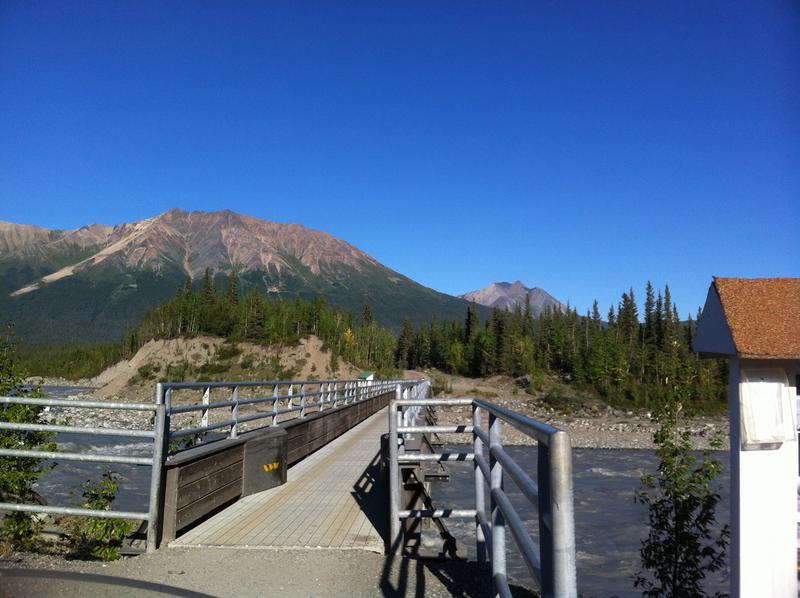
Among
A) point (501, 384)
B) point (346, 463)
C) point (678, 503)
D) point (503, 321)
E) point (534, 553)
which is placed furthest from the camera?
point (503, 321)

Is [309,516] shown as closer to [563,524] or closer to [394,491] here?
[394,491]

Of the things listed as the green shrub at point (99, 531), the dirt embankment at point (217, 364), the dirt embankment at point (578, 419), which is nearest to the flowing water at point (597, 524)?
the green shrub at point (99, 531)

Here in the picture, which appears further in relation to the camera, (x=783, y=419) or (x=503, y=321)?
(x=503, y=321)

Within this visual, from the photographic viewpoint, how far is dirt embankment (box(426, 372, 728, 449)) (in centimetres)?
5688

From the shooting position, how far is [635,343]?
5212 inches

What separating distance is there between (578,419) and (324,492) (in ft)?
250

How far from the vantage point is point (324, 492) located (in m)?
8.99

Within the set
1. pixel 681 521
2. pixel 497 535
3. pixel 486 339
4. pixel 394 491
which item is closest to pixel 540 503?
pixel 497 535

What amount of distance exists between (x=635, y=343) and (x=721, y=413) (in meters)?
45.4

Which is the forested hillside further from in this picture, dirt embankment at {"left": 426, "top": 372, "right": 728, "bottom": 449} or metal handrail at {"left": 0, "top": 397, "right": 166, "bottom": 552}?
metal handrail at {"left": 0, "top": 397, "right": 166, "bottom": 552}

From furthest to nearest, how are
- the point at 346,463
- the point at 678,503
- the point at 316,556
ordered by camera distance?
the point at 346,463 < the point at 678,503 < the point at 316,556

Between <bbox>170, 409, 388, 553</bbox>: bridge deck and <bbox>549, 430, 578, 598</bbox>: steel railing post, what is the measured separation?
4329 mm

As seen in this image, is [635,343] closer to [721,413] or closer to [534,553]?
[721,413]

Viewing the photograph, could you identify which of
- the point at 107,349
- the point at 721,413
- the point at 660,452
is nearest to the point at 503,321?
the point at 721,413
